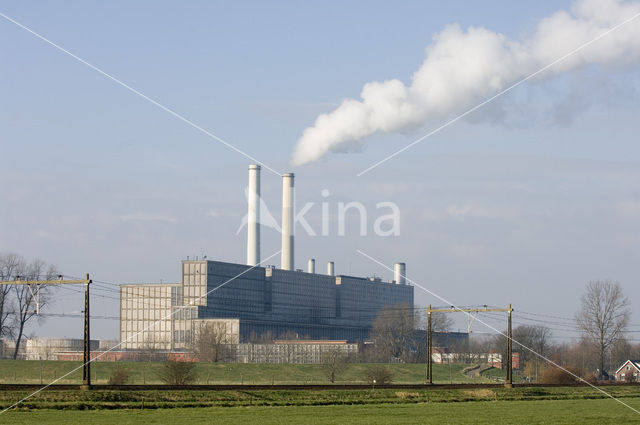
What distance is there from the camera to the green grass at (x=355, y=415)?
3550 centimetres

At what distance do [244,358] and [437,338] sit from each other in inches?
1912

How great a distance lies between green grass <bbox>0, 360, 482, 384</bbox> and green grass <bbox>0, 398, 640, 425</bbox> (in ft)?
91.1

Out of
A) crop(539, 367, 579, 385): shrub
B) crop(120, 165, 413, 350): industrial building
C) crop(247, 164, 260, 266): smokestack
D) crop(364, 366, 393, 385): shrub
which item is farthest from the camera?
crop(247, 164, 260, 266): smokestack

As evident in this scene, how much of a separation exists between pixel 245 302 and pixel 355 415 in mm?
119190

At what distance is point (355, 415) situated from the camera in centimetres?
4003

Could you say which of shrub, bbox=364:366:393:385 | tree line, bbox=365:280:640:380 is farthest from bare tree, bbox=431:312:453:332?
shrub, bbox=364:366:393:385

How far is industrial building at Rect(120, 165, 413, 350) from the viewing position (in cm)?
14975

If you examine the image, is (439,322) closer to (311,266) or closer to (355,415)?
(311,266)

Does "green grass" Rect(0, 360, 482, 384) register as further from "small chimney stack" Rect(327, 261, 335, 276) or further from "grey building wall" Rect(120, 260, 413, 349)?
"small chimney stack" Rect(327, 261, 335, 276)

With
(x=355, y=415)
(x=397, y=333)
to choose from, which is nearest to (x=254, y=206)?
(x=397, y=333)

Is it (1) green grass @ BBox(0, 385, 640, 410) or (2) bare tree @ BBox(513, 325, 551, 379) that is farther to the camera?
(2) bare tree @ BBox(513, 325, 551, 379)

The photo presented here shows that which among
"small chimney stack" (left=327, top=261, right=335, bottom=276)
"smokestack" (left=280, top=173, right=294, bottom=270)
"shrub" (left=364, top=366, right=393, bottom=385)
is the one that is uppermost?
"smokestack" (left=280, top=173, right=294, bottom=270)

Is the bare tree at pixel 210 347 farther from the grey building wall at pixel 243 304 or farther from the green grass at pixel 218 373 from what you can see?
the grey building wall at pixel 243 304

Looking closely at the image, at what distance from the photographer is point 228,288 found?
154m
